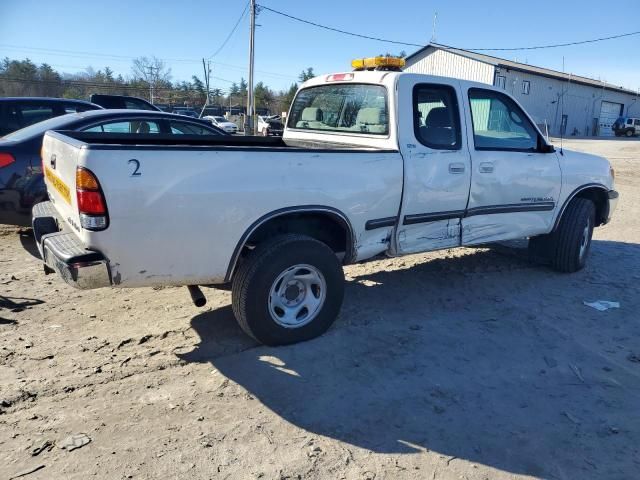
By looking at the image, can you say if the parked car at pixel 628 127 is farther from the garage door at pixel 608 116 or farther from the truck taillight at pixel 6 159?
the truck taillight at pixel 6 159

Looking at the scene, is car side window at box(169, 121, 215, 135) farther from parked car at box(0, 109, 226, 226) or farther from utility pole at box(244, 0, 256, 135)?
utility pole at box(244, 0, 256, 135)

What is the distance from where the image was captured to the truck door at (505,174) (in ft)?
15.2

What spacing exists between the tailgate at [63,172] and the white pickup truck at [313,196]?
0.02 metres

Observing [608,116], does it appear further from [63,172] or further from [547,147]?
[63,172]

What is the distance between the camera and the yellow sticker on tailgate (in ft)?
10.4

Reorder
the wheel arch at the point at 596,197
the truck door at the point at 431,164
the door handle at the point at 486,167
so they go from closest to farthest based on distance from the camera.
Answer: the truck door at the point at 431,164 < the door handle at the point at 486,167 < the wheel arch at the point at 596,197

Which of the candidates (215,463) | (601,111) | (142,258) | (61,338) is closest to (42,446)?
(215,463)

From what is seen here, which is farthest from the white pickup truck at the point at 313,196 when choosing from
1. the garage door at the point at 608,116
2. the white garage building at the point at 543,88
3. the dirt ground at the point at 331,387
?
the garage door at the point at 608,116

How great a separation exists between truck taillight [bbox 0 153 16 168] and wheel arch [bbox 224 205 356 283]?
3354 millimetres

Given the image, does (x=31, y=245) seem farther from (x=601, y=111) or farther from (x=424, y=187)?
(x=601, y=111)

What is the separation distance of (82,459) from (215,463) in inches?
25.5

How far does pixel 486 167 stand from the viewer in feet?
15.1

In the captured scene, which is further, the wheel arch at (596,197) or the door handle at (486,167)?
the wheel arch at (596,197)

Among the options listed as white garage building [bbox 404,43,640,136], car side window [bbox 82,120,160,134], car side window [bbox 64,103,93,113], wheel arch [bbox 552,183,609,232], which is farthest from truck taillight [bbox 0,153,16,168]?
white garage building [bbox 404,43,640,136]
